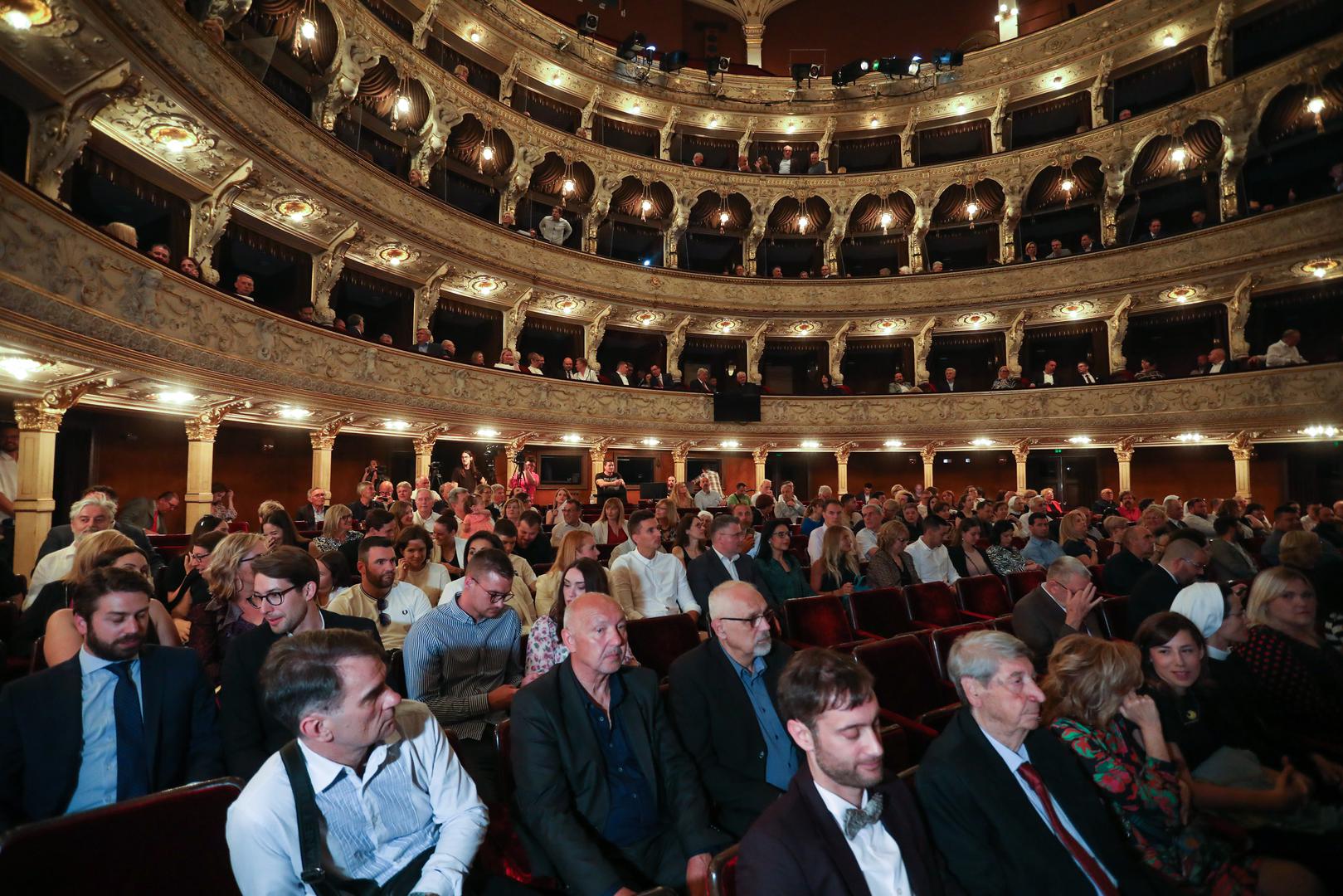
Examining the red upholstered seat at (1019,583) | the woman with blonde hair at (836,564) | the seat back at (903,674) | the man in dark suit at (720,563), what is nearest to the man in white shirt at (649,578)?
the man in dark suit at (720,563)

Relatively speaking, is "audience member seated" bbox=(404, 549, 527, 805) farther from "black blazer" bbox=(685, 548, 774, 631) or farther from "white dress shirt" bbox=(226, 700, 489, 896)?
"black blazer" bbox=(685, 548, 774, 631)

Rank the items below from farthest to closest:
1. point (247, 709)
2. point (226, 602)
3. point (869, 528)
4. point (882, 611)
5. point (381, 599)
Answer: point (869, 528), point (882, 611), point (381, 599), point (226, 602), point (247, 709)

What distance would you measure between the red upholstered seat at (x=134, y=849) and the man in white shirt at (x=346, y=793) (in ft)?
0.73

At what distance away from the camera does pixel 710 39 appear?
65.5 ft

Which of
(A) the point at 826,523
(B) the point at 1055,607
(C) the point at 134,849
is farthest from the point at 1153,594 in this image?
(C) the point at 134,849

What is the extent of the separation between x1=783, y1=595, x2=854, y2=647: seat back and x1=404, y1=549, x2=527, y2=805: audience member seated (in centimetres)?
209

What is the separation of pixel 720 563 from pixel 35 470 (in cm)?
695

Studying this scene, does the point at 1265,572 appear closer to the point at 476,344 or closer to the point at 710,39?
the point at 476,344

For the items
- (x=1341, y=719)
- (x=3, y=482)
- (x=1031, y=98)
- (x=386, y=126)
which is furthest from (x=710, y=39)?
(x=1341, y=719)

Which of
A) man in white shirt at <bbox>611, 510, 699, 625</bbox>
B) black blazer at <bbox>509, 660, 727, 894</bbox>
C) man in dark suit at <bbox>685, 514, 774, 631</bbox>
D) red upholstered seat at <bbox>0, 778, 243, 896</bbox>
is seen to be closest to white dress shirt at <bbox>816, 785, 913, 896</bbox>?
black blazer at <bbox>509, 660, 727, 894</bbox>

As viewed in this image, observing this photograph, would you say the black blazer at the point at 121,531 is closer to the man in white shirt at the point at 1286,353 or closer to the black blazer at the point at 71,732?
the black blazer at the point at 71,732

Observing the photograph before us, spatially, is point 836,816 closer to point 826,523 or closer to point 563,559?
point 563,559

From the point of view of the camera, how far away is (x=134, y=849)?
1.53 metres

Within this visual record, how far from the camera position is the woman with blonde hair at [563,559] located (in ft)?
12.7
